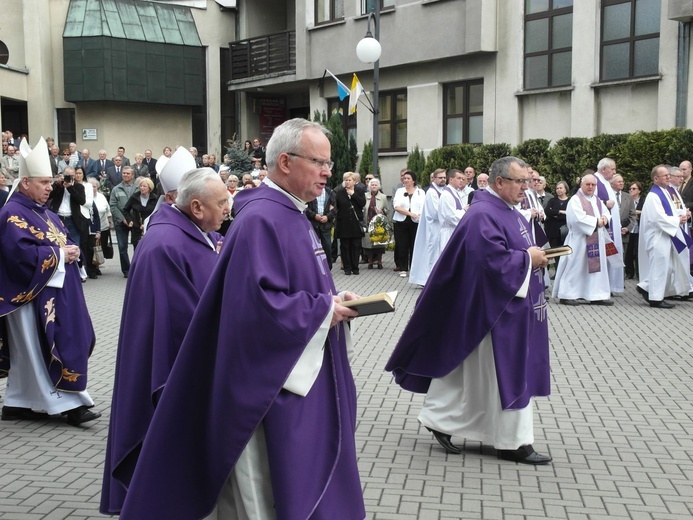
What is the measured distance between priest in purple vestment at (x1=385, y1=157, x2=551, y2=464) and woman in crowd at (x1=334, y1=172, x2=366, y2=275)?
1099 cm

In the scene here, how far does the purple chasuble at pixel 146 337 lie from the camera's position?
14.6 ft

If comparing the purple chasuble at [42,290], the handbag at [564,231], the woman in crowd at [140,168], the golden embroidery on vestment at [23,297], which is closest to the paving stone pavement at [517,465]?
the purple chasuble at [42,290]

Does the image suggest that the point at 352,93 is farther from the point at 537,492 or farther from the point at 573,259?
the point at 537,492

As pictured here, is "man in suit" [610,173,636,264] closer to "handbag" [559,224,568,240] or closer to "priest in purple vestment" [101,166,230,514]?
"handbag" [559,224,568,240]

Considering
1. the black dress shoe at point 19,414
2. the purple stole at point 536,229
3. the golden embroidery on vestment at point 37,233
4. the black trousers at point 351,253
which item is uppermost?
the golden embroidery on vestment at point 37,233

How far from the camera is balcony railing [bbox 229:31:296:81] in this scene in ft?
96.0

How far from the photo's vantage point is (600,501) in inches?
207

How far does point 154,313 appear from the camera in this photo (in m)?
4.52

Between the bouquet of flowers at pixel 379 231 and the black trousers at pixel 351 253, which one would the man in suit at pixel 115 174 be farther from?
the bouquet of flowers at pixel 379 231

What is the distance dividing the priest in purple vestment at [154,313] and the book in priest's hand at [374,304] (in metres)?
1.24

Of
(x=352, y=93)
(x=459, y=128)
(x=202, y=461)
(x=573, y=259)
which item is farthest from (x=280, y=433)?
(x=459, y=128)

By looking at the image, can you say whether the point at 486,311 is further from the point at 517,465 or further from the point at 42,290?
the point at 42,290

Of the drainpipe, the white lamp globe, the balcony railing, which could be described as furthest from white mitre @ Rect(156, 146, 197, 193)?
the balcony railing

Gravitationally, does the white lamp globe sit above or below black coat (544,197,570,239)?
above
